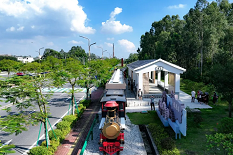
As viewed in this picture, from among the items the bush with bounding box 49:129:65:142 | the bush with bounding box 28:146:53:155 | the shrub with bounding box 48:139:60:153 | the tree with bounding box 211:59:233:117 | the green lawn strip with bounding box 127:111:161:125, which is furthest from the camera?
the green lawn strip with bounding box 127:111:161:125

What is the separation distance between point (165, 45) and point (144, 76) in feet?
102

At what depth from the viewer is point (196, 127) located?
13.2 metres

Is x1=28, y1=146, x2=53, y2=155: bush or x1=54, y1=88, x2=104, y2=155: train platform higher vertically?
x1=28, y1=146, x2=53, y2=155: bush

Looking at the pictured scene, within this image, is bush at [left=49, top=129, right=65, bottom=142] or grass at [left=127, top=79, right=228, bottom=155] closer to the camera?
grass at [left=127, top=79, right=228, bottom=155]

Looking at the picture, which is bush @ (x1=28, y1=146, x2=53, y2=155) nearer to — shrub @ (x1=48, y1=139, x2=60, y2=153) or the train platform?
shrub @ (x1=48, y1=139, x2=60, y2=153)

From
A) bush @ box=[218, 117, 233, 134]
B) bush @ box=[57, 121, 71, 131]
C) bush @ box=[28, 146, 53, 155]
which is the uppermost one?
bush @ box=[218, 117, 233, 134]

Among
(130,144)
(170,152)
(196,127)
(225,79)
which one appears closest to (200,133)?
(196,127)

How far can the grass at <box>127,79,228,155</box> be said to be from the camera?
10125 millimetres

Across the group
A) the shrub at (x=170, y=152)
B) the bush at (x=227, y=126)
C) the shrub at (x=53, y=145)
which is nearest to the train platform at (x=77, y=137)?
the shrub at (x=53, y=145)

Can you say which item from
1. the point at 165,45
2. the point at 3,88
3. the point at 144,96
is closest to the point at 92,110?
the point at 144,96

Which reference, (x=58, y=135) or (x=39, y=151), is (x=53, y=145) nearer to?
(x=58, y=135)

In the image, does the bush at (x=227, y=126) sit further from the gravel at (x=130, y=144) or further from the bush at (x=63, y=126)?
the bush at (x=63, y=126)

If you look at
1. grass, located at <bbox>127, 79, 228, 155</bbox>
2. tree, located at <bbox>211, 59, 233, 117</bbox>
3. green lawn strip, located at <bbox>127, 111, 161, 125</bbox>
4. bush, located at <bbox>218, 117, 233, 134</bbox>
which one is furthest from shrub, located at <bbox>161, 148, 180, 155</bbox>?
tree, located at <bbox>211, 59, 233, 117</bbox>

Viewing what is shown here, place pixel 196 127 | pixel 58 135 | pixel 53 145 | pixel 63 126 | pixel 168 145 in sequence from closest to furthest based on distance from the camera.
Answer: pixel 168 145 < pixel 53 145 < pixel 58 135 < pixel 63 126 < pixel 196 127
